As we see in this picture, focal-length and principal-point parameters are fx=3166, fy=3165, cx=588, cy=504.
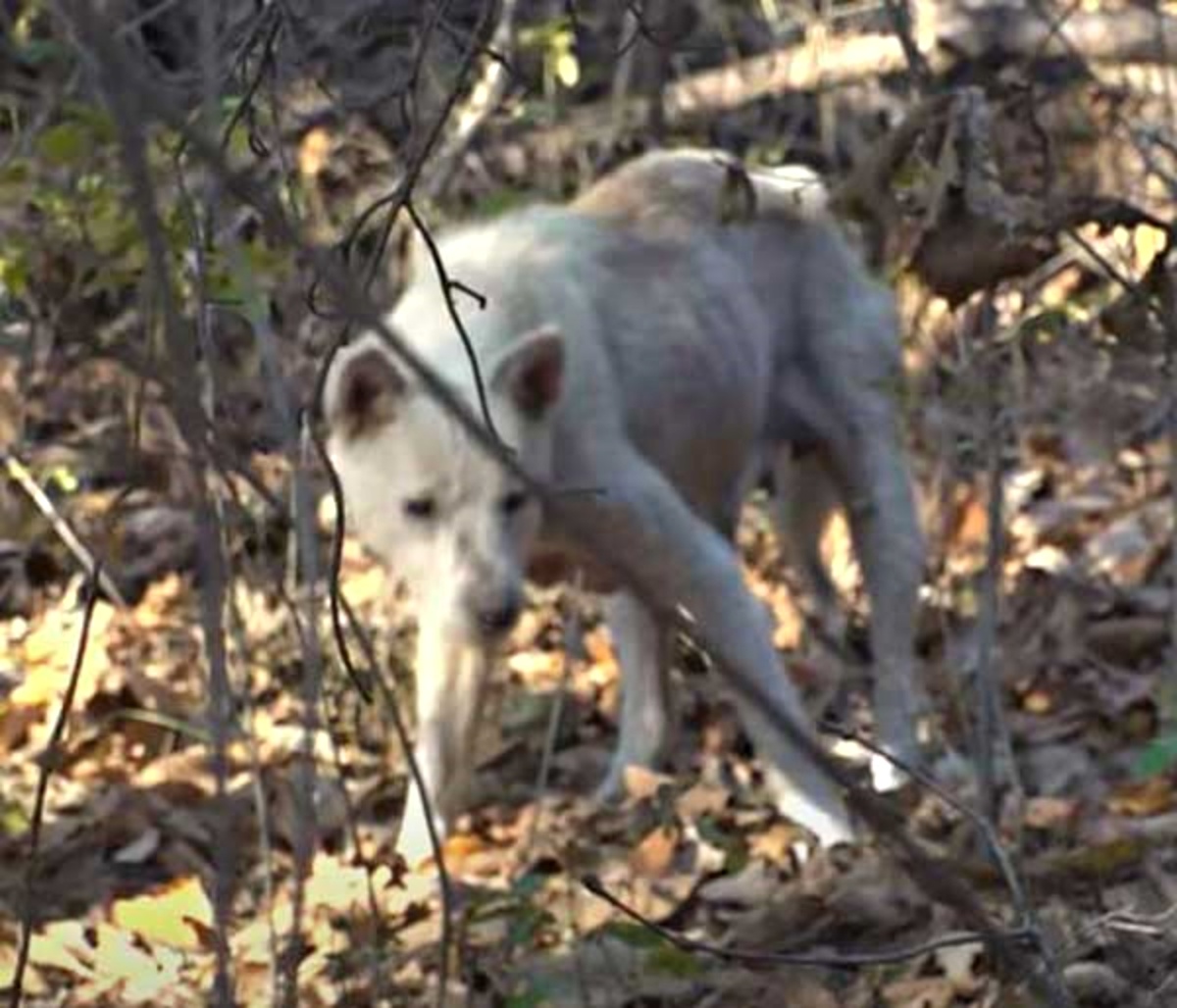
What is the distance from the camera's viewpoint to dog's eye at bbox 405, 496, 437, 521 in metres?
6.80

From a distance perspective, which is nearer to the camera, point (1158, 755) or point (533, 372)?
point (1158, 755)

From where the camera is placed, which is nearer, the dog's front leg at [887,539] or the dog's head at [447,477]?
the dog's head at [447,477]

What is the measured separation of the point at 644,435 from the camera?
7.31 metres

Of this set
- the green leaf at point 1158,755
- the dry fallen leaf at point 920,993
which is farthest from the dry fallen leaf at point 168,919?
the green leaf at point 1158,755

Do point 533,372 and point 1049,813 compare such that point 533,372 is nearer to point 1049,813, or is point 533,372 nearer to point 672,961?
point 1049,813

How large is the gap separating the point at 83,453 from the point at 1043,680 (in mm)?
3303

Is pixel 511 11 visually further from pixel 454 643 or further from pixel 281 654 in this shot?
pixel 454 643

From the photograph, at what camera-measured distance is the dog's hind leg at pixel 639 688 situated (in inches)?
290

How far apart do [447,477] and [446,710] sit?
54cm

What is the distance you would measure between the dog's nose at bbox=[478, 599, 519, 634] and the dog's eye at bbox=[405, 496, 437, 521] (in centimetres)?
30

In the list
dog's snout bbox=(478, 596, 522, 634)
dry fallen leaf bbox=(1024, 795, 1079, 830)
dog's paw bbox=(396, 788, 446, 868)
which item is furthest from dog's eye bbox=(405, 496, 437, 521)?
dry fallen leaf bbox=(1024, 795, 1079, 830)

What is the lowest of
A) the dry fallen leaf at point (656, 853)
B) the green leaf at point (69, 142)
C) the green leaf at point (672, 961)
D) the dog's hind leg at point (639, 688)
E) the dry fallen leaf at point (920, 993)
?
the dog's hind leg at point (639, 688)

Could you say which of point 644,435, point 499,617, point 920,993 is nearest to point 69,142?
point 920,993

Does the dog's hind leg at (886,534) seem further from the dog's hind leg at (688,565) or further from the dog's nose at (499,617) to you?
the dog's nose at (499,617)
